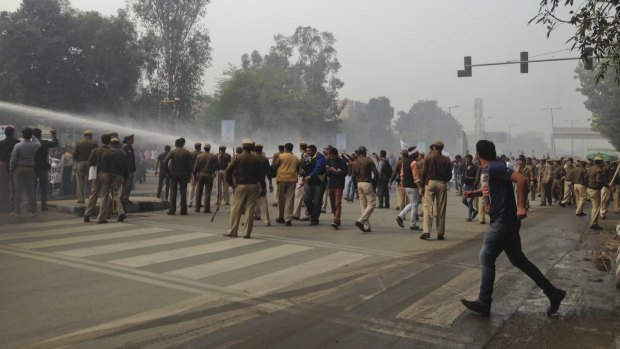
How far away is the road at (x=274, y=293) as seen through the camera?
474 cm

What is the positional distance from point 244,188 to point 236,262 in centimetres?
252

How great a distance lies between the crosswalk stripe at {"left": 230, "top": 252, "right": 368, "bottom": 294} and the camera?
257 inches

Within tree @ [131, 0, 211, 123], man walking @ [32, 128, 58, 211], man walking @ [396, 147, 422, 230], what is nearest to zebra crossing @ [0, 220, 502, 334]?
man walking @ [32, 128, 58, 211]

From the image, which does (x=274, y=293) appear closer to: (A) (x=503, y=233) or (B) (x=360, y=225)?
(A) (x=503, y=233)

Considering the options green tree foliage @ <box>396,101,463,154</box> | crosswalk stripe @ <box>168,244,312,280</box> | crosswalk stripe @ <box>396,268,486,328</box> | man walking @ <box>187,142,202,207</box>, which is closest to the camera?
crosswalk stripe @ <box>396,268,486,328</box>

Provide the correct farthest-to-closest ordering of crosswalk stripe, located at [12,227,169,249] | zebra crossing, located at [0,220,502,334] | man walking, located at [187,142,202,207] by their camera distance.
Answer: man walking, located at [187,142,202,207], crosswalk stripe, located at [12,227,169,249], zebra crossing, located at [0,220,502,334]

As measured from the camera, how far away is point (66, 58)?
33.8m

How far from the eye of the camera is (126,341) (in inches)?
178

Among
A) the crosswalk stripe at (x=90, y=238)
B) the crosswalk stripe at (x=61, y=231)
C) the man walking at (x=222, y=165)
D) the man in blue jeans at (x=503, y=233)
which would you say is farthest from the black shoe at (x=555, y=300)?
the man walking at (x=222, y=165)

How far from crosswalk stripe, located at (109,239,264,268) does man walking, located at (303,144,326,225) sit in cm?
289

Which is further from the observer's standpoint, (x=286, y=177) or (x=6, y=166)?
(x=6, y=166)

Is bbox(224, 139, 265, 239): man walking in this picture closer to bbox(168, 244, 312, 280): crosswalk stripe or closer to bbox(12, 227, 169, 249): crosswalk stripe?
bbox(168, 244, 312, 280): crosswalk stripe

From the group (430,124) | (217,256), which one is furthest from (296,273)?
(430,124)

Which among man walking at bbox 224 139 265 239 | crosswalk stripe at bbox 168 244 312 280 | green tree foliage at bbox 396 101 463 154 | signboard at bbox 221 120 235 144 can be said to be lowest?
crosswalk stripe at bbox 168 244 312 280
